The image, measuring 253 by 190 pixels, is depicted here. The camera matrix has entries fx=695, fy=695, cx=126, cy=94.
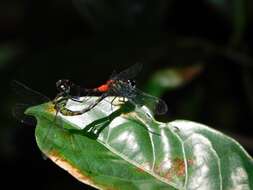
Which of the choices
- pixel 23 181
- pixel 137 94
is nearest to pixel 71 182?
pixel 23 181

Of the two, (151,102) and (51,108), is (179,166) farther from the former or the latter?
(151,102)

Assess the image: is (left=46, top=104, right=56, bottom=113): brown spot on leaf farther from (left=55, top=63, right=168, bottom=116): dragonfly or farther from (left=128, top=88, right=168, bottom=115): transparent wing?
(left=128, top=88, right=168, bottom=115): transparent wing

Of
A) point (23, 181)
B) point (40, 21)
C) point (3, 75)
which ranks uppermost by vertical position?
point (40, 21)

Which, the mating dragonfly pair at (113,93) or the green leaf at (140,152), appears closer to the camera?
the green leaf at (140,152)

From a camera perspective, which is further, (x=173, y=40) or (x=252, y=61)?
(x=173, y=40)

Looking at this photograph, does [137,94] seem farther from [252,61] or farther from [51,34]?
[51,34]

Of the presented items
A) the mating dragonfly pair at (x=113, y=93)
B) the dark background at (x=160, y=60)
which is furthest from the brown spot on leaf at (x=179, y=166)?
the dark background at (x=160, y=60)

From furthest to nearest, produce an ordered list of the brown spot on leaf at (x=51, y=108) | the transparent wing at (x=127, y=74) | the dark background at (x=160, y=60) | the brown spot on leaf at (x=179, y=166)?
the dark background at (x=160, y=60) → the transparent wing at (x=127, y=74) → the brown spot on leaf at (x=51, y=108) → the brown spot on leaf at (x=179, y=166)

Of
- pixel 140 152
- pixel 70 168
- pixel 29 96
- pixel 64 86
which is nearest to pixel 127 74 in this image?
pixel 64 86

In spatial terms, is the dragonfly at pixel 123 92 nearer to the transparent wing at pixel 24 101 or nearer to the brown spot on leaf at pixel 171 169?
the transparent wing at pixel 24 101
